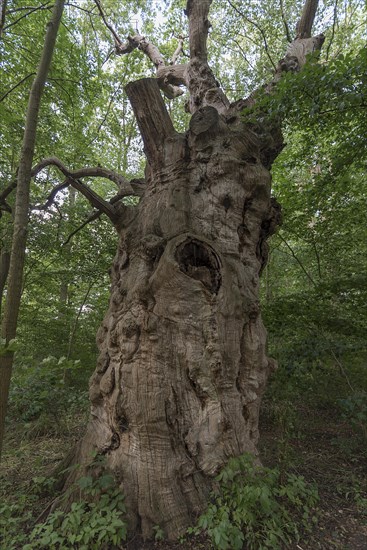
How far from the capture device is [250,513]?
196cm

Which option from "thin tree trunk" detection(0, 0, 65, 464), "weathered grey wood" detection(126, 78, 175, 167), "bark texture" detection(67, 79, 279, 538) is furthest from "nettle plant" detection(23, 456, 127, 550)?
"weathered grey wood" detection(126, 78, 175, 167)

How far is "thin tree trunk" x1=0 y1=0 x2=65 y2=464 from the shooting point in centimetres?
222

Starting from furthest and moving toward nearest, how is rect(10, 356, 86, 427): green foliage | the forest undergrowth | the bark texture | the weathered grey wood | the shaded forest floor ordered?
rect(10, 356, 86, 427): green foliage
the weathered grey wood
the bark texture
the shaded forest floor
the forest undergrowth

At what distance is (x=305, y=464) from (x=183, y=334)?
6.73 ft

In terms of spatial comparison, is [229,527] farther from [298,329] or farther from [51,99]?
[51,99]

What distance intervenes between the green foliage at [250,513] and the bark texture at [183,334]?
0.14m

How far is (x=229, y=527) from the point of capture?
1.91 meters

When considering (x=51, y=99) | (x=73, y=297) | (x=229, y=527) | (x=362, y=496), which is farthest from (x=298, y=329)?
(x=51, y=99)

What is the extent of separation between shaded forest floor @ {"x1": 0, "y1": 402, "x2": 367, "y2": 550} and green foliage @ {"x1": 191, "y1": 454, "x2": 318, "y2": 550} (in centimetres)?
13

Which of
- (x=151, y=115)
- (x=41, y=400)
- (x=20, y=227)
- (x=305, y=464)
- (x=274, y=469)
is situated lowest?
(x=305, y=464)

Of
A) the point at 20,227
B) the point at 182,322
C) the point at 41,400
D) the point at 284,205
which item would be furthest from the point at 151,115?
the point at 41,400

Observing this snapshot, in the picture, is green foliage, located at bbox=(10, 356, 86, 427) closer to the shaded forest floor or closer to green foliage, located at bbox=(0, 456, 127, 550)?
the shaded forest floor

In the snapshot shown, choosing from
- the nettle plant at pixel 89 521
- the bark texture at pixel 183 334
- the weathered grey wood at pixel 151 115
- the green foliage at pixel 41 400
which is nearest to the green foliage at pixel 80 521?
the nettle plant at pixel 89 521

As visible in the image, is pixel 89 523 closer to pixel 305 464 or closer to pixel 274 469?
pixel 274 469
